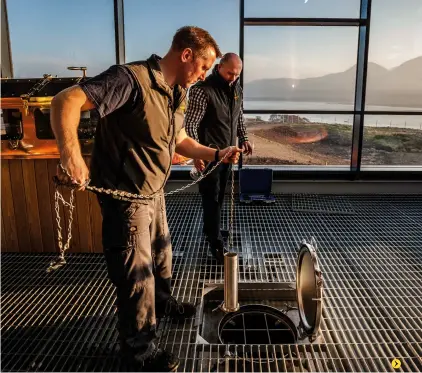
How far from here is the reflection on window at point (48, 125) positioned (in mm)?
3344

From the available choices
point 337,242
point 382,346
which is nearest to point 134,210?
point 382,346

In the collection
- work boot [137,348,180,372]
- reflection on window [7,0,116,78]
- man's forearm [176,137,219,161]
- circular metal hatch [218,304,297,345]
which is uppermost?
reflection on window [7,0,116,78]

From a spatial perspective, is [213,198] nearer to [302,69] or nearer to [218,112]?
[218,112]

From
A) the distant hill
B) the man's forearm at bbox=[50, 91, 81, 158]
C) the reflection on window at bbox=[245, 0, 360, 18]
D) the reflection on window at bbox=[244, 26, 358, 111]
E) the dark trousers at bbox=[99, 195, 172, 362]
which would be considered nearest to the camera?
the man's forearm at bbox=[50, 91, 81, 158]

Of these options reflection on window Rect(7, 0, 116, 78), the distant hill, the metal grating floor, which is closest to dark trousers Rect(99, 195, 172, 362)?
the metal grating floor

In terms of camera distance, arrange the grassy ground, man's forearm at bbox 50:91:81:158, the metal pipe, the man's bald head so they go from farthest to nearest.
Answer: the grassy ground → the man's bald head → the metal pipe → man's forearm at bbox 50:91:81:158

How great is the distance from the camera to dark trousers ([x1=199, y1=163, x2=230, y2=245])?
330cm

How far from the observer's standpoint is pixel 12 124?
3389 mm

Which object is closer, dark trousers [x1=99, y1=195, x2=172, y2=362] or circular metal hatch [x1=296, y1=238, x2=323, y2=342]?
dark trousers [x1=99, y1=195, x2=172, y2=362]

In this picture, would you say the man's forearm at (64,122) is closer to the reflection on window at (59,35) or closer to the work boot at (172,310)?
the work boot at (172,310)

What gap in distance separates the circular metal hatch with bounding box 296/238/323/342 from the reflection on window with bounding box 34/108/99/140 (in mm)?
2024

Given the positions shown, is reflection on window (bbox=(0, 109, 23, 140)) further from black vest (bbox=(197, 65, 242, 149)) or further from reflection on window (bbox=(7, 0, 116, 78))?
reflection on window (bbox=(7, 0, 116, 78))

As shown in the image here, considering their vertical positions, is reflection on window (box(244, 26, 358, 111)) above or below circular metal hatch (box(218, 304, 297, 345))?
above

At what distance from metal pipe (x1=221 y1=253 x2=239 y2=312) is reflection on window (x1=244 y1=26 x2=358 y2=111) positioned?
136 inches
